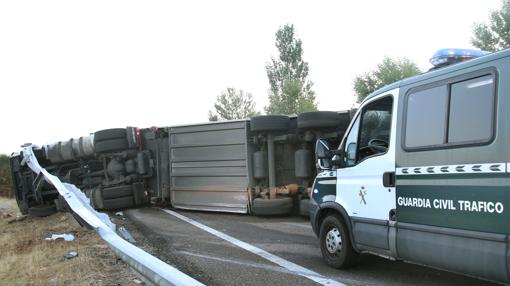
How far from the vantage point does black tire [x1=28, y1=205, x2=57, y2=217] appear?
13.9 metres

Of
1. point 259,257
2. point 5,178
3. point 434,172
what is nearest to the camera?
point 434,172

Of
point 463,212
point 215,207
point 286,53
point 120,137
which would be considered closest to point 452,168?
point 463,212

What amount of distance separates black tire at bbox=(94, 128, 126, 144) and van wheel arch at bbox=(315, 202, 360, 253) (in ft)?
27.2

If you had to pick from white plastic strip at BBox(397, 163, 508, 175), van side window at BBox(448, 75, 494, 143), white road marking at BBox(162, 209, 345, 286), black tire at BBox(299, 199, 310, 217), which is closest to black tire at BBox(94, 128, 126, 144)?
white road marking at BBox(162, 209, 345, 286)

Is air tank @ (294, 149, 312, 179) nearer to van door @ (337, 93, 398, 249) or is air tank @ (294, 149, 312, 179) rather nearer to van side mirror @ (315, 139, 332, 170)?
van side mirror @ (315, 139, 332, 170)

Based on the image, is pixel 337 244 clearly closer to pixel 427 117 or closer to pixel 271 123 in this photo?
pixel 427 117

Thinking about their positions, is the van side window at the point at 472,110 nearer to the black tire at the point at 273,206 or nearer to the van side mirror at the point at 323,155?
the van side mirror at the point at 323,155

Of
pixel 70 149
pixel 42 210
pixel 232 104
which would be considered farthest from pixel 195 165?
pixel 232 104

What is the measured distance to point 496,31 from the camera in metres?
21.0

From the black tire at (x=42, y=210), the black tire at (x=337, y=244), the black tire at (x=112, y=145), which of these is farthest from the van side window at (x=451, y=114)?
the black tire at (x=42, y=210)

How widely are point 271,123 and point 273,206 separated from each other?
1789 millimetres

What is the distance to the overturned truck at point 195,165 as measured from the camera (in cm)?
1048

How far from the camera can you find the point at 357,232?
5.42 metres

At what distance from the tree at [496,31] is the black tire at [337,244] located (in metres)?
17.9
